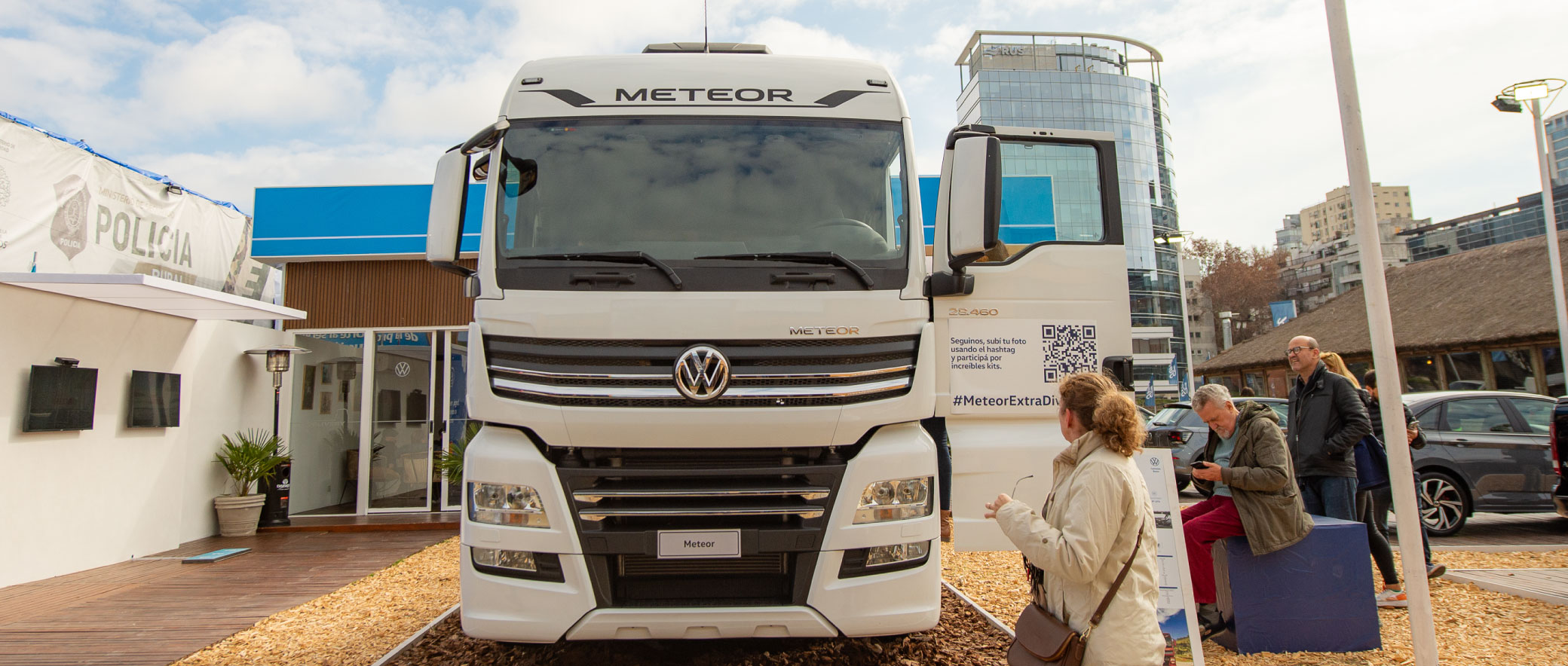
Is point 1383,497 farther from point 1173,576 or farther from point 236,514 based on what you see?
point 236,514

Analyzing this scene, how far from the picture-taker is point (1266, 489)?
4488mm

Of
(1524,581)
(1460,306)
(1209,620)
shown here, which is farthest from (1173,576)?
(1460,306)

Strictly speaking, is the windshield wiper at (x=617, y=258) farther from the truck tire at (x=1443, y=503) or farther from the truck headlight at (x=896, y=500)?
the truck tire at (x=1443, y=503)

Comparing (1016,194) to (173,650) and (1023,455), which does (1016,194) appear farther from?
(173,650)

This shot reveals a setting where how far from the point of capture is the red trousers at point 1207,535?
4.70 meters

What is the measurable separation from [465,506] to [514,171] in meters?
1.57

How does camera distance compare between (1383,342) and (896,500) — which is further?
(1383,342)

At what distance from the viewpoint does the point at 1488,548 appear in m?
7.70

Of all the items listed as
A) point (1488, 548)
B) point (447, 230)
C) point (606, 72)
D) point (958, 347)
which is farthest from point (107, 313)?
point (1488, 548)

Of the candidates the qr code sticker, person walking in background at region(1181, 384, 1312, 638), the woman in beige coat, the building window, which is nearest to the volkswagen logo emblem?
the woman in beige coat

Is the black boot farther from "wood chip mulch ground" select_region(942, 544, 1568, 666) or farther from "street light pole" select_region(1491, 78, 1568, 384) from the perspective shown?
"street light pole" select_region(1491, 78, 1568, 384)

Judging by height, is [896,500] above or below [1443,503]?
above

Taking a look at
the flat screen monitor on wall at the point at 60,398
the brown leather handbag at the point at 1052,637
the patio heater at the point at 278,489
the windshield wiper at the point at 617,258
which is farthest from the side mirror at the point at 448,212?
the patio heater at the point at 278,489

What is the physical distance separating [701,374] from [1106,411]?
158 centimetres
